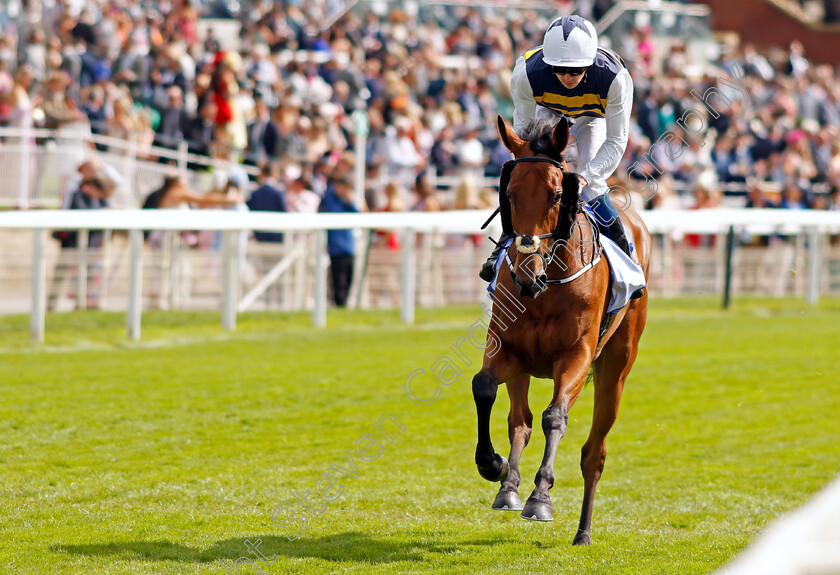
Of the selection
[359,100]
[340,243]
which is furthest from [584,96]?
[359,100]

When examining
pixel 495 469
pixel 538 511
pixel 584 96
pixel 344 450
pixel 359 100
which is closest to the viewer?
pixel 538 511

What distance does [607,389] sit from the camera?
611cm

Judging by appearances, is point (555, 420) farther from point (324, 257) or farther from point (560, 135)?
point (324, 257)

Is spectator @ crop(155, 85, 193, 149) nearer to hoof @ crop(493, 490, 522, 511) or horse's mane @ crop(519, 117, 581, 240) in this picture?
horse's mane @ crop(519, 117, 581, 240)

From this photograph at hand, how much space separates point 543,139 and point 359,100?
527 inches

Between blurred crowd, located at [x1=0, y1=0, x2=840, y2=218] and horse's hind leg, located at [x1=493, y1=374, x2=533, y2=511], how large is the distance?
8.39 metres

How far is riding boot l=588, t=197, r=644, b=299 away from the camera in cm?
596

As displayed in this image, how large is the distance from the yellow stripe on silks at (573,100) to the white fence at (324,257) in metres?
4.90

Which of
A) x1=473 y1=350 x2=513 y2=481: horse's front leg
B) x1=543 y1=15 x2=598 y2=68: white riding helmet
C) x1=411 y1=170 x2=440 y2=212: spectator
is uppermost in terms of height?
x1=543 y1=15 x2=598 y2=68: white riding helmet

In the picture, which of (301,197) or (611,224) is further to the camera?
(301,197)

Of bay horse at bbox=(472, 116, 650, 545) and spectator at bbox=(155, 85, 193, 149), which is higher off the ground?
spectator at bbox=(155, 85, 193, 149)

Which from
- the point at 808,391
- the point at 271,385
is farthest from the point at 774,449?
the point at 271,385

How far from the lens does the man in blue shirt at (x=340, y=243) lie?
13.2 metres

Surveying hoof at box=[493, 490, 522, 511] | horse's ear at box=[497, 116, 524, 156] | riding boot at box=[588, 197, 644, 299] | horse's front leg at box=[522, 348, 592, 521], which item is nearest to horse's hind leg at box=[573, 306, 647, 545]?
riding boot at box=[588, 197, 644, 299]
